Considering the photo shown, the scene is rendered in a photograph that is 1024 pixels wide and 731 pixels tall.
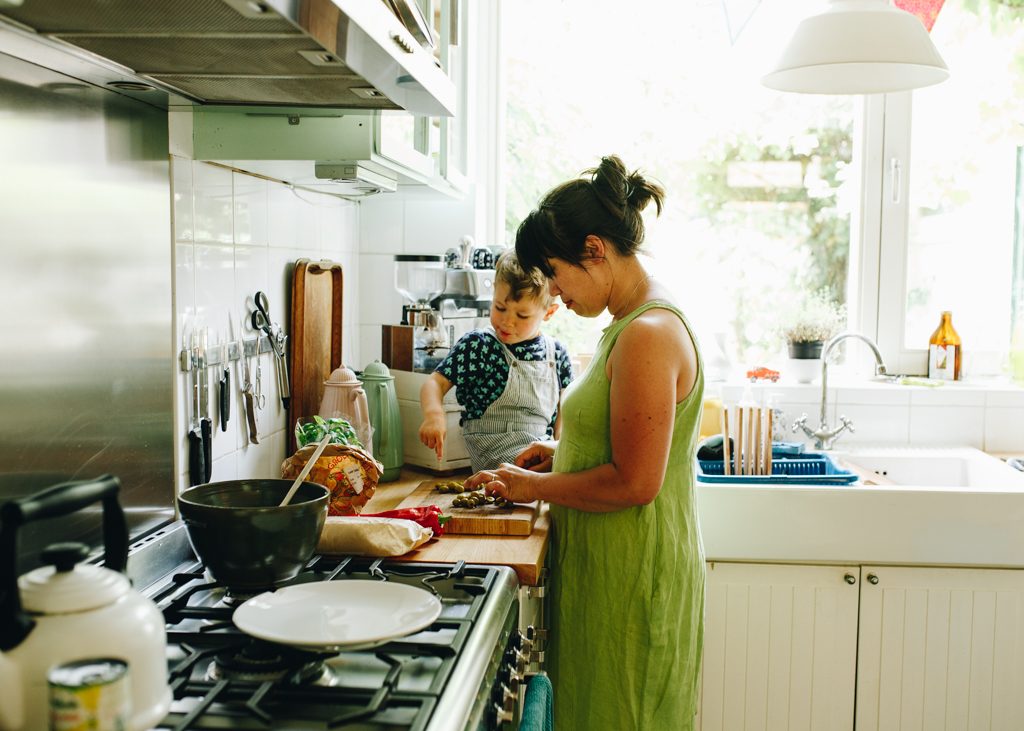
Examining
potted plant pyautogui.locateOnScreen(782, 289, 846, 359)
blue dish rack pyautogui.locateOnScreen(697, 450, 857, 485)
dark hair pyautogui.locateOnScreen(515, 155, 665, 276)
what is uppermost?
dark hair pyautogui.locateOnScreen(515, 155, 665, 276)

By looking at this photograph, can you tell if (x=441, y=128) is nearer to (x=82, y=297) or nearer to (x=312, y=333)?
(x=312, y=333)

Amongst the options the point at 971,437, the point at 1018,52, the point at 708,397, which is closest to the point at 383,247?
the point at 708,397

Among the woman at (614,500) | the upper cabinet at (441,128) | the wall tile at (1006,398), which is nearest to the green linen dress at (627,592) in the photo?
the woman at (614,500)

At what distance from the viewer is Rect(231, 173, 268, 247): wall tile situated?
70.6 inches

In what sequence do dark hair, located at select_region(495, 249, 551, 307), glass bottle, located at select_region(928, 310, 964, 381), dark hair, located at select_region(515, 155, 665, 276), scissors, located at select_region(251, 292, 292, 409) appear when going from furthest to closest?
1. glass bottle, located at select_region(928, 310, 964, 381)
2. dark hair, located at select_region(495, 249, 551, 307)
3. scissors, located at select_region(251, 292, 292, 409)
4. dark hair, located at select_region(515, 155, 665, 276)

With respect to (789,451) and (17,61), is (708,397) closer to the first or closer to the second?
(789,451)

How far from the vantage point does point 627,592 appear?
5.36 feet

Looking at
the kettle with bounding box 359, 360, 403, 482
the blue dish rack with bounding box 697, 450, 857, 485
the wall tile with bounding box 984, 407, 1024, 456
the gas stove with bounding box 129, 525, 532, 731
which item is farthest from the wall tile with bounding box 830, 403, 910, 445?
the gas stove with bounding box 129, 525, 532, 731

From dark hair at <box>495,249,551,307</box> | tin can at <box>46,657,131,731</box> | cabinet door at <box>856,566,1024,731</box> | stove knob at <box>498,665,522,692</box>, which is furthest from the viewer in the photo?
cabinet door at <box>856,566,1024,731</box>

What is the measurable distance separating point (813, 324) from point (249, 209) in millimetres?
1723

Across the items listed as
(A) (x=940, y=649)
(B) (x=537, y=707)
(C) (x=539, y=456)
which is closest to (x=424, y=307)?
(C) (x=539, y=456)

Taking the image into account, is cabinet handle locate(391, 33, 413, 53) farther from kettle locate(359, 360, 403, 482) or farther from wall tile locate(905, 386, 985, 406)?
wall tile locate(905, 386, 985, 406)

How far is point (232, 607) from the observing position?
48.4 inches

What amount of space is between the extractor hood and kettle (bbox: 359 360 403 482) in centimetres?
83
